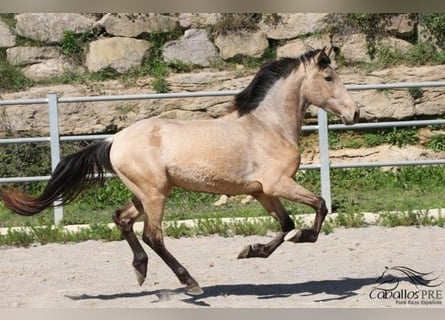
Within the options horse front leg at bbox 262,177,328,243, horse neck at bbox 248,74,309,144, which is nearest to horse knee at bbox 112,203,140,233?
horse front leg at bbox 262,177,328,243

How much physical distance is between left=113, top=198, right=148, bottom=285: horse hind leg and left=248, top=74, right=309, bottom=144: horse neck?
A: 3.75 feet

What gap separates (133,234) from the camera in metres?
6.52

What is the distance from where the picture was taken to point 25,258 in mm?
8000

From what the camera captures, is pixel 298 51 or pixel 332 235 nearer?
pixel 332 235

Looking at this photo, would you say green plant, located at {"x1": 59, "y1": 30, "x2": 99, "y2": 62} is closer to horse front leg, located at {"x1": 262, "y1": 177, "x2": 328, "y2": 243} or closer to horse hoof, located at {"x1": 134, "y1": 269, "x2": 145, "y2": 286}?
horse hoof, located at {"x1": 134, "y1": 269, "x2": 145, "y2": 286}

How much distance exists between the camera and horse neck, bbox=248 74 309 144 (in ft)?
22.0

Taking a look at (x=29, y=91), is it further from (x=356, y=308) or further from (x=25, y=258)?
(x=356, y=308)

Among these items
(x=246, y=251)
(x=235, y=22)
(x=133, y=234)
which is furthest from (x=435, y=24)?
(x=133, y=234)

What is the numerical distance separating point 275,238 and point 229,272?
0.90 meters

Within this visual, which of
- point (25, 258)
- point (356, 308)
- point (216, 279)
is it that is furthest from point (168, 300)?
point (25, 258)

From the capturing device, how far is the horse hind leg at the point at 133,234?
6.45 meters

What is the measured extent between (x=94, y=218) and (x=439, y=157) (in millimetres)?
4462

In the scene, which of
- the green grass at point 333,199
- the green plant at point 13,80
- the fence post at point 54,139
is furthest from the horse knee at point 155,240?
the green plant at point 13,80

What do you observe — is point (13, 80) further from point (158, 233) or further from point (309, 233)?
point (309, 233)
